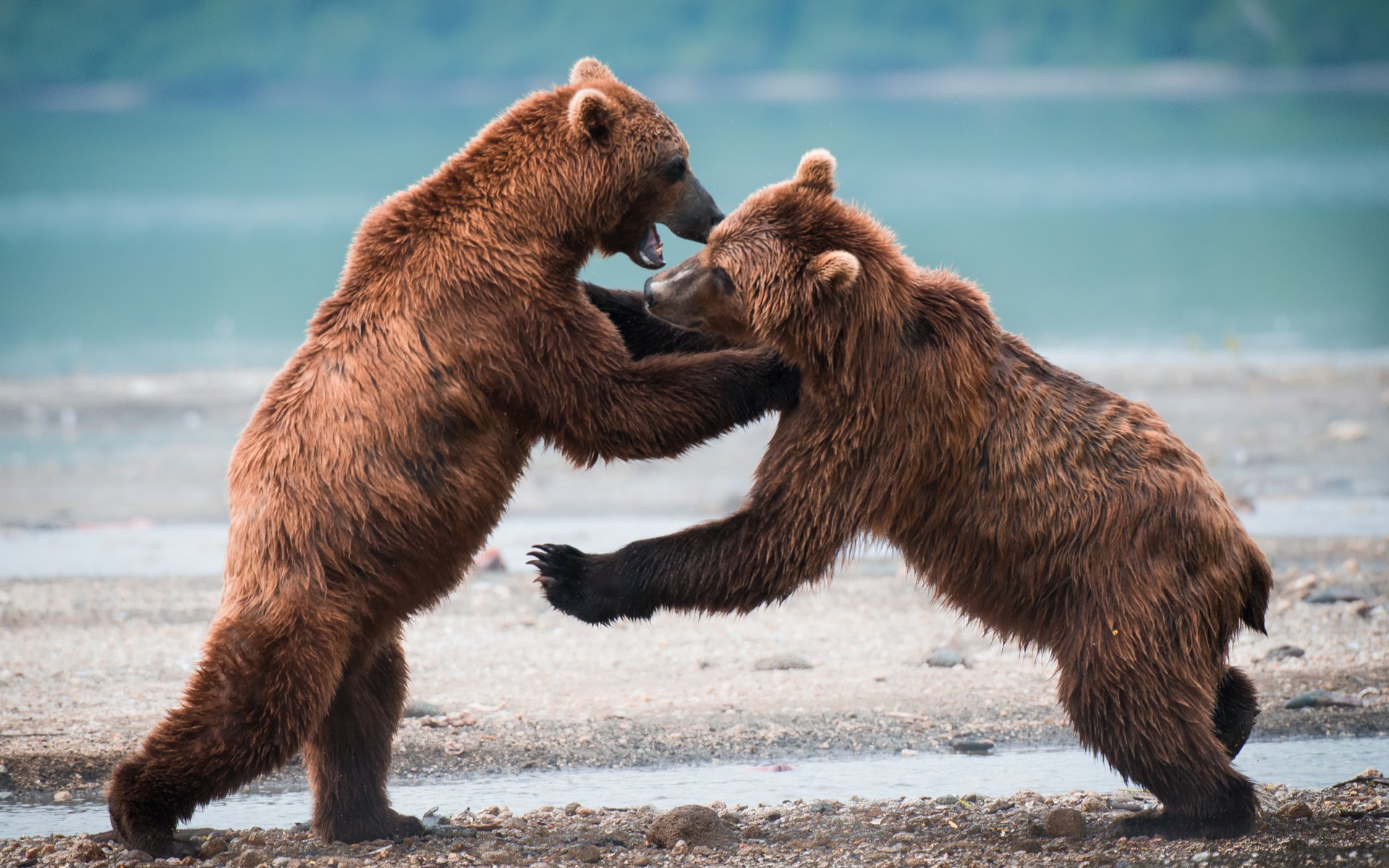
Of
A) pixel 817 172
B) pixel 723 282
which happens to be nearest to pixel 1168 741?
pixel 723 282

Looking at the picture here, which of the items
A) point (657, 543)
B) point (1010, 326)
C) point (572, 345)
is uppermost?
point (1010, 326)

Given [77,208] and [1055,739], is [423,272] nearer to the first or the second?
[1055,739]

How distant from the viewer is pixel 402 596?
4.95 meters

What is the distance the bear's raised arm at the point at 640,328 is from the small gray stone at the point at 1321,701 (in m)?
3.18

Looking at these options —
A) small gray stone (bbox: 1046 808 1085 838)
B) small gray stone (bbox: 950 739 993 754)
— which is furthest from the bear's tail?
small gray stone (bbox: 950 739 993 754)

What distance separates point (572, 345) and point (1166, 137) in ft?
208

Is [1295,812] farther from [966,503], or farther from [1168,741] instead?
[966,503]

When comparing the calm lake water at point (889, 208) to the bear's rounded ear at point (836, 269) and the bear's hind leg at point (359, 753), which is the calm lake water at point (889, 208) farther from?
the bear's rounded ear at point (836, 269)

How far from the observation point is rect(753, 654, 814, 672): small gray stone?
7793 mm

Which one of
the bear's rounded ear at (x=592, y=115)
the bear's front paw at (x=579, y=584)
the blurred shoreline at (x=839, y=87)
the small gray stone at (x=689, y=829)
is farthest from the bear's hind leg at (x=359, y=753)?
the blurred shoreline at (x=839, y=87)

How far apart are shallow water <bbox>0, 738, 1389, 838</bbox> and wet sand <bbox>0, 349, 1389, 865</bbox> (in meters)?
0.13

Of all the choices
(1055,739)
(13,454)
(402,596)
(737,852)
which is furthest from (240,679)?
(13,454)

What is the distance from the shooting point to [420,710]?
6.98 m

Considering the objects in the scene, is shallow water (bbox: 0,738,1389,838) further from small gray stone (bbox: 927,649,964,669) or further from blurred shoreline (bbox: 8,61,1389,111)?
blurred shoreline (bbox: 8,61,1389,111)
